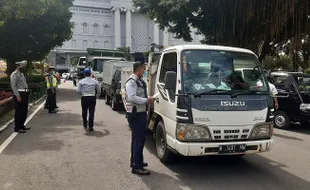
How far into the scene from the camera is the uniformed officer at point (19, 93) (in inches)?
325

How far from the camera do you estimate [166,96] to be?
5.66 metres

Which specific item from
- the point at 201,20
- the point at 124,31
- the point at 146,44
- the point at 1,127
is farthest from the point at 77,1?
the point at 1,127

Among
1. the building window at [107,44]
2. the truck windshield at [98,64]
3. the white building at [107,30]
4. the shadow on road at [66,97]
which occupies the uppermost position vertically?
the white building at [107,30]

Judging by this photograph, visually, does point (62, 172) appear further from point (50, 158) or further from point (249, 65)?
point (249, 65)

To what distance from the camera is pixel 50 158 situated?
632cm

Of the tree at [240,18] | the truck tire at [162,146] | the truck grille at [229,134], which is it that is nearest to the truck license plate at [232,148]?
the truck grille at [229,134]

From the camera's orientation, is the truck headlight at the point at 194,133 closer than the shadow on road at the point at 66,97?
Yes

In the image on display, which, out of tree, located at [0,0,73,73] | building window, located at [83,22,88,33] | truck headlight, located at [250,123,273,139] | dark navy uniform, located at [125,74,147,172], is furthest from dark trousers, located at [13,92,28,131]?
building window, located at [83,22,88,33]

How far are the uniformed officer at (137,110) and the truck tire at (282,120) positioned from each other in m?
5.94

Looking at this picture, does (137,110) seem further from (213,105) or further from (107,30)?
(107,30)

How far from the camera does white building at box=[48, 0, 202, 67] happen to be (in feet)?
319

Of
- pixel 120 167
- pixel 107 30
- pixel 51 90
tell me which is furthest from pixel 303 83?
pixel 107 30

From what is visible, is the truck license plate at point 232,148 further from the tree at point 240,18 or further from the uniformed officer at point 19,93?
the tree at point 240,18

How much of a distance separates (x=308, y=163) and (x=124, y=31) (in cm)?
10033
